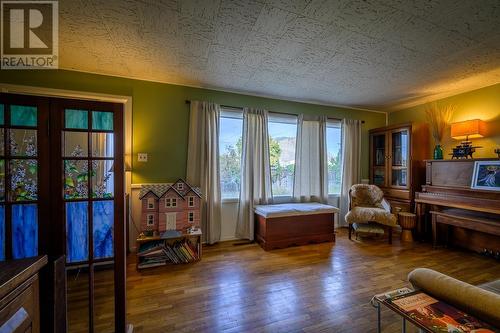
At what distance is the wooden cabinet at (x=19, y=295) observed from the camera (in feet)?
2.39

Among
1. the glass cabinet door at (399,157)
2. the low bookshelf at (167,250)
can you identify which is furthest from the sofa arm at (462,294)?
the glass cabinet door at (399,157)

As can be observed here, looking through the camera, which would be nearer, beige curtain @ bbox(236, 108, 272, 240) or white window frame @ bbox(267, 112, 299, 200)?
beige curtain @ bbox(236, 108, 272, 240)

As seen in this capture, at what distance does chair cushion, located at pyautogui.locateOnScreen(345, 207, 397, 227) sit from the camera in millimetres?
3201

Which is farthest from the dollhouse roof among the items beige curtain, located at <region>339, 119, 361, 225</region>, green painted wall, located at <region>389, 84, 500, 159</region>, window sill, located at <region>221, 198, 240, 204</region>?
green painted wall, located at <region>389, 84, 500, 159</region>

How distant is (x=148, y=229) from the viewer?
2635 mm

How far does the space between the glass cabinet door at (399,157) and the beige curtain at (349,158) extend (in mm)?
585

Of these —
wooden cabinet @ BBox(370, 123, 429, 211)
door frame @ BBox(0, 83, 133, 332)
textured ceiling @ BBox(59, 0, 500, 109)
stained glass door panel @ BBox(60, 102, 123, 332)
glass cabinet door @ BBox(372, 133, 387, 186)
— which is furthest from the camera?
glass cabinet door @ BBox(372, 133, 387, 186)

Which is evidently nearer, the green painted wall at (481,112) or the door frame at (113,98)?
the door frame at (113,98)

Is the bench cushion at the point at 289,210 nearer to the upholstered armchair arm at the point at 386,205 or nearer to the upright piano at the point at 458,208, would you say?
the upholstered armchair arm at the point at 386,205

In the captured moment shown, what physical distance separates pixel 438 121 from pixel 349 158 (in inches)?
57.7

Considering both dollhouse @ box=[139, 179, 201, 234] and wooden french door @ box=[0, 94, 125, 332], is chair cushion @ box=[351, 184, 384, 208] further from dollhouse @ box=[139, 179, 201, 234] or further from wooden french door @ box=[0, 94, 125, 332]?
wooden french door @ box=[0, 94, 125, 332]

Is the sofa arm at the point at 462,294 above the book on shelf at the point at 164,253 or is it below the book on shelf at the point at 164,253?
above

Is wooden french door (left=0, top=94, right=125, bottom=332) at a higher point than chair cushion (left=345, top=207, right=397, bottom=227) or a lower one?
higher

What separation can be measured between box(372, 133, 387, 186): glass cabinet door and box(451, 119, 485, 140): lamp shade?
1.05 meters
